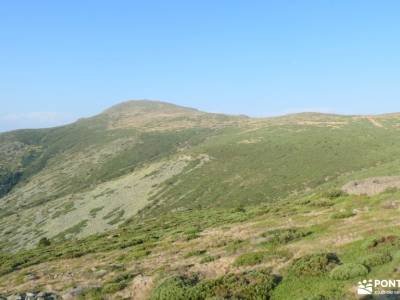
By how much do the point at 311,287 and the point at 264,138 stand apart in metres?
124

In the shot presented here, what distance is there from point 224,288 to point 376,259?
6.40m

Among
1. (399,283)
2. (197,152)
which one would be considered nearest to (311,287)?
(399,283)

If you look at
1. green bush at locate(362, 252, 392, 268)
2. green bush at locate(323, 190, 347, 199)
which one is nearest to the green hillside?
green bush at locate(362, 252, 392, 268)

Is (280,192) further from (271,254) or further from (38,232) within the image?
(271,254)

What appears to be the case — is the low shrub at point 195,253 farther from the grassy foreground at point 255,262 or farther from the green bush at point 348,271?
the green bush at point 348,271

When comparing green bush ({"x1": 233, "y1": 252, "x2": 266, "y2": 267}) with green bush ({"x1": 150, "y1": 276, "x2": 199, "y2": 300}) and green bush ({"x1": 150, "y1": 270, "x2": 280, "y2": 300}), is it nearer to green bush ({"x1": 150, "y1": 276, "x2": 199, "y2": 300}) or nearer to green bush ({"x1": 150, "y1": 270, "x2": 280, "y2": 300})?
green bush ({"x1": 150, "y1": 270, "x2": 280, "y2": 300})

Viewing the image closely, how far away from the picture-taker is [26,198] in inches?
5950

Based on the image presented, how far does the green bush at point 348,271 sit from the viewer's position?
1768 cm

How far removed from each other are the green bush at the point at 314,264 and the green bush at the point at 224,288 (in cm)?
103

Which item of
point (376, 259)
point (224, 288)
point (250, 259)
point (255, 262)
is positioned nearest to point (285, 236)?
point (250, 259)

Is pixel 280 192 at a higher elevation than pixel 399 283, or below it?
below

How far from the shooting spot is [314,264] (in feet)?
64.4

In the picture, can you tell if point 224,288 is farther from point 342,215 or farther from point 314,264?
point 342,215

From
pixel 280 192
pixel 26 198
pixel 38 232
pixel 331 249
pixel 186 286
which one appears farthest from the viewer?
pixel 26 198
